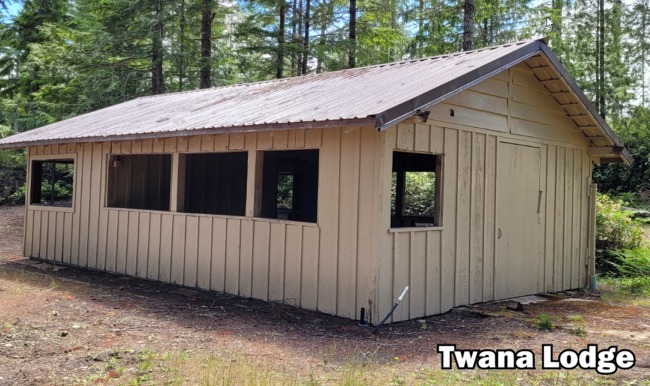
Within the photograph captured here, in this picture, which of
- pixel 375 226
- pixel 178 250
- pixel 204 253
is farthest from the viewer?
pixel 178 250

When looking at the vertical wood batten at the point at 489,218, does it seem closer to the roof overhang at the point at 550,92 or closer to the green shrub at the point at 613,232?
the roof overhang at the point at 550,92

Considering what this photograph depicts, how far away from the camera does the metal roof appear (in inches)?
235

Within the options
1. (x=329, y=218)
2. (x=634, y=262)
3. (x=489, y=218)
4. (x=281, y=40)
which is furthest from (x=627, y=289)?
(x=281, y=40)

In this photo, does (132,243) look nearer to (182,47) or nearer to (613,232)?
(613,232)

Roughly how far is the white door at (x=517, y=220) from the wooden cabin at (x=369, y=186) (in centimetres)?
3

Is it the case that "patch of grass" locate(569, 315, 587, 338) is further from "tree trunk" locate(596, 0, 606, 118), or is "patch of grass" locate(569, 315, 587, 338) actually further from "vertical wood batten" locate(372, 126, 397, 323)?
"tree trunk" locate(596, 0, 606, 118)

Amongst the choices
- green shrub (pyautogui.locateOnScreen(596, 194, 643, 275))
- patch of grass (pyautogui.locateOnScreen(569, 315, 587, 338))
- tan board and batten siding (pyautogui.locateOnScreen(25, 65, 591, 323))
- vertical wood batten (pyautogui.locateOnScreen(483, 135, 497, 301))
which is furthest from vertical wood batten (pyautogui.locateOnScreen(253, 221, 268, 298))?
green shrub (pyautogui.locateOnScreen(596, 194, 643, 275))

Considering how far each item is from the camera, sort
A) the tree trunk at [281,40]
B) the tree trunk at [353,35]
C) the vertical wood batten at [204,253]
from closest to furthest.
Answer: the vertical wood batten at [204,253] → the tree trunk at [353,35] → the tree trunk at [281,40]

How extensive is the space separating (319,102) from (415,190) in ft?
30.6

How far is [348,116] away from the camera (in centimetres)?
567

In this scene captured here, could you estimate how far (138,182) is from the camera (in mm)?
10930

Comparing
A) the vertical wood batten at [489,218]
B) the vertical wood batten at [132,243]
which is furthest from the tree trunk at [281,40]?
the vertical wood batten at [489,218]

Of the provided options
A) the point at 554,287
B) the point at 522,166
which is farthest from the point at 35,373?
the point at 554,287

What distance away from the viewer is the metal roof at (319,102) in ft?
19.6
